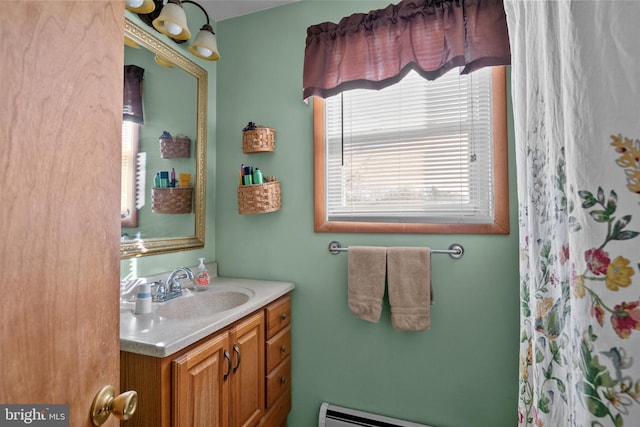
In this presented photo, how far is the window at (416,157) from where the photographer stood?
1.40m

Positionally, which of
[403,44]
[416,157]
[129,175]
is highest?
[403,44]

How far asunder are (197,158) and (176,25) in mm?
657

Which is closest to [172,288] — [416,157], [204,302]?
[204,302]

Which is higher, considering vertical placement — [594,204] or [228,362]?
[594,204]

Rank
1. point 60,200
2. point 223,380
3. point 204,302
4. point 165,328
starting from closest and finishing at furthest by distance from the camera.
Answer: point 60,200 < point 165,328 < point 223,380 < point 204,302

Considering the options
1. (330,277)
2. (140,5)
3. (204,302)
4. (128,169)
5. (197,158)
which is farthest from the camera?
(197,158)

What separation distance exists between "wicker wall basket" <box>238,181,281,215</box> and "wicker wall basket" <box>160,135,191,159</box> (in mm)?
382

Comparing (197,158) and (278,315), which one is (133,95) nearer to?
(197,158)

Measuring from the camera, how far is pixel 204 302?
1.49 m

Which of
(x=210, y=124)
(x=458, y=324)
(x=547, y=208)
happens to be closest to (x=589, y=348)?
(x=547, y=208)

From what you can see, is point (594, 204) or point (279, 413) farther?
point (279, 413)

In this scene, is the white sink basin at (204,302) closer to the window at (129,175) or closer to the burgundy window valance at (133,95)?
the window at (129,175)

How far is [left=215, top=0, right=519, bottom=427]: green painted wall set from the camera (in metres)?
1.37

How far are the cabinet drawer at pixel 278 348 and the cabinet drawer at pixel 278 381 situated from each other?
0.11ft
